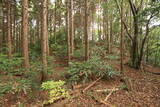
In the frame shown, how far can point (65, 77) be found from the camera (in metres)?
7.86

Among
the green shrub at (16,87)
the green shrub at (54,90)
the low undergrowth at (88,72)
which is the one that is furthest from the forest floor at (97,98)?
the low undergrowth at (88,72)

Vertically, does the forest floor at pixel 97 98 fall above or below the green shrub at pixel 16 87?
below

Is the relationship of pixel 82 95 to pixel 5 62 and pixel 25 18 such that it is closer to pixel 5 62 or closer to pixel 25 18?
pixel 5 62

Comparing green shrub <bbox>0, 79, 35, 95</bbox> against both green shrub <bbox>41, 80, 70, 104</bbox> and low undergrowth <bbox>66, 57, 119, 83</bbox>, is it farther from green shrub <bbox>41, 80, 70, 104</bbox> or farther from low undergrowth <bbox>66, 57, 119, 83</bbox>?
low undergrowth <bbox>66, 57, 119, 83</bbox>

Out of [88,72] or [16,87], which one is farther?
[88,72]

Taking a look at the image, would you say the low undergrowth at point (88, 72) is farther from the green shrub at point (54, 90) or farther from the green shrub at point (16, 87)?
the green shrub at point (16, 87)

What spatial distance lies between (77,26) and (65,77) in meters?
17.5

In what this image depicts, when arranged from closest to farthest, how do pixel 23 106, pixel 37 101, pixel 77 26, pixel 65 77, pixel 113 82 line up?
pixel 23 106 < pixel 37 101 < pixel 113 82 < pixel 65 77 < pixel 77 26

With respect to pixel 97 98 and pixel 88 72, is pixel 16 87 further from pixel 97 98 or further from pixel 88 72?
pixel 88 72

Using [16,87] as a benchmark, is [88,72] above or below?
above

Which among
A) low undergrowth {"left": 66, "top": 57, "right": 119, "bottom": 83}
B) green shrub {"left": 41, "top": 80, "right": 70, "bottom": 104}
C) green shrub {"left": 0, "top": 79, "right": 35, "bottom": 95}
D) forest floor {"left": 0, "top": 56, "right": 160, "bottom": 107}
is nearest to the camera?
green shrub {"left": 41, "top": 80, "right": 70, "bottom": 104}

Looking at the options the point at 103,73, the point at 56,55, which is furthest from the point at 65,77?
the point at 56,55

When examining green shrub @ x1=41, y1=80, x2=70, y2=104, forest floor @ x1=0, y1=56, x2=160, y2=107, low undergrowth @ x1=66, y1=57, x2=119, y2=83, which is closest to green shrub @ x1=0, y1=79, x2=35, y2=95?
forest floor @ x1=0, y1=56, x2=160, y2=107

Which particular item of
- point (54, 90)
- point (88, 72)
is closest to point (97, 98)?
point (54, 90)
